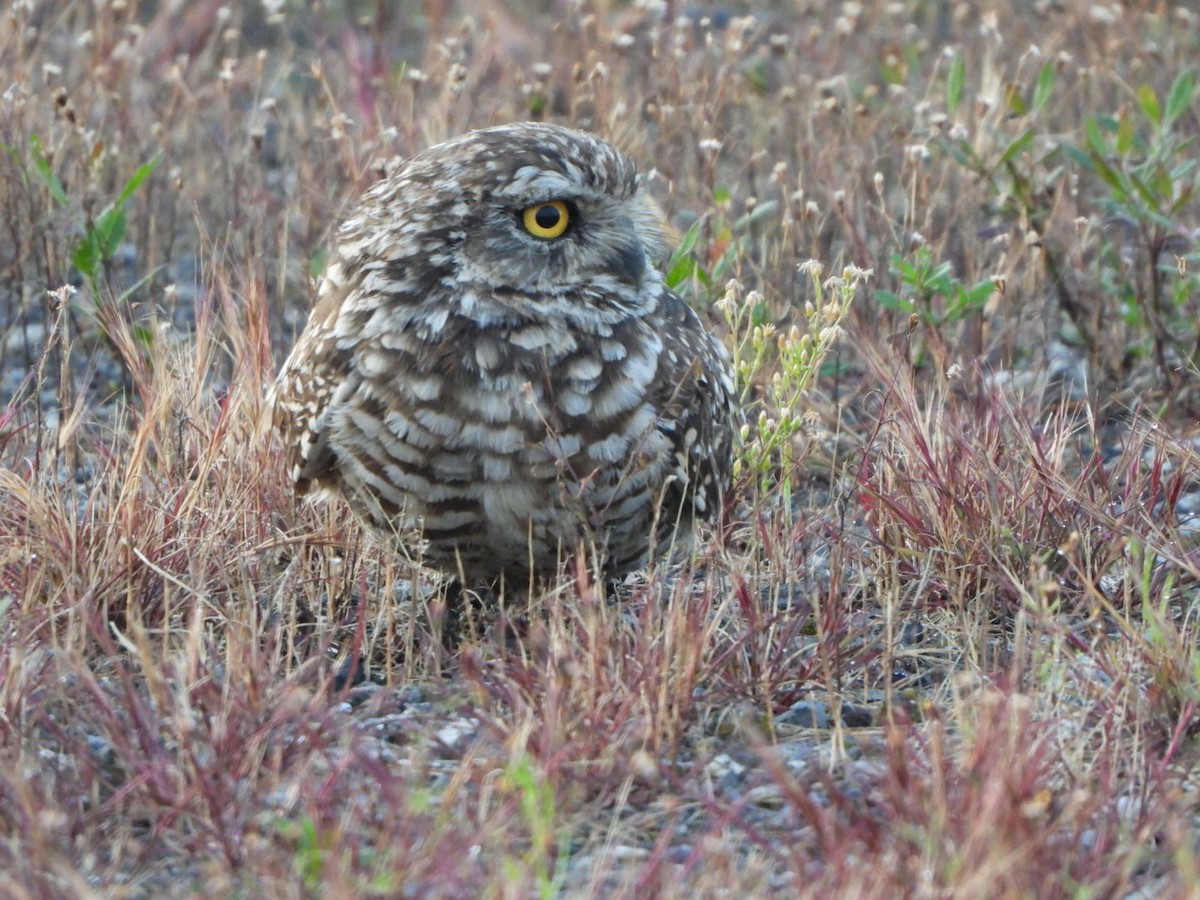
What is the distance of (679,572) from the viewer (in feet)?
14.6

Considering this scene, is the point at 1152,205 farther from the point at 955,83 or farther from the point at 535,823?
the point at 535,823

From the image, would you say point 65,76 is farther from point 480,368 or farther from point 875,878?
point 875,878

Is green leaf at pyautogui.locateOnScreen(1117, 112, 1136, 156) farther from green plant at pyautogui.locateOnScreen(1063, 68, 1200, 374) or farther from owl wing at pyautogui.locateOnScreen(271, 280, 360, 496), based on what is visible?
owl wing at pyautogui.locateOnScreen(271, 280, 360, 496)

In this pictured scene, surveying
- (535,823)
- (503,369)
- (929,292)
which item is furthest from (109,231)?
(535,823)

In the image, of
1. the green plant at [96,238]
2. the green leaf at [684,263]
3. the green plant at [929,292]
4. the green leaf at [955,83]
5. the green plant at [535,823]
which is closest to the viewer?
the green plant at [535,823]

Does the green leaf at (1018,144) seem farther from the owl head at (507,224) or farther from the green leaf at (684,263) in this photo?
the owl head at (507,224)

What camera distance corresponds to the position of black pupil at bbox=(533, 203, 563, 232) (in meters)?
3.90

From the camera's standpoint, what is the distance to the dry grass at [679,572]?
9.66 feet

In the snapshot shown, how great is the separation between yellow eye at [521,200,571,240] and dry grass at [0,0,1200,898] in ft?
2.08

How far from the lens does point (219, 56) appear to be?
8781 mm

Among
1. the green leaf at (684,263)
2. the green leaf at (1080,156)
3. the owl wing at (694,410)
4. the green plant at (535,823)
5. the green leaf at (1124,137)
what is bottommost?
the green plant at (535,823)

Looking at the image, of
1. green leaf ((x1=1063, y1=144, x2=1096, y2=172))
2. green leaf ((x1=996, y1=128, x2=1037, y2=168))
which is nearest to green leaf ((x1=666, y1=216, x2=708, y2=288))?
green leaf ((x1=996, y1=128, x2=1037, y2=168))

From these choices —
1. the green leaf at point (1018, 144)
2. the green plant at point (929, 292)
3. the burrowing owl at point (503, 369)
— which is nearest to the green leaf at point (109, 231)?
the burrowing owl at point (503, 369)

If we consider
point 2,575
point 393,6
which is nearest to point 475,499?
point 2,575
